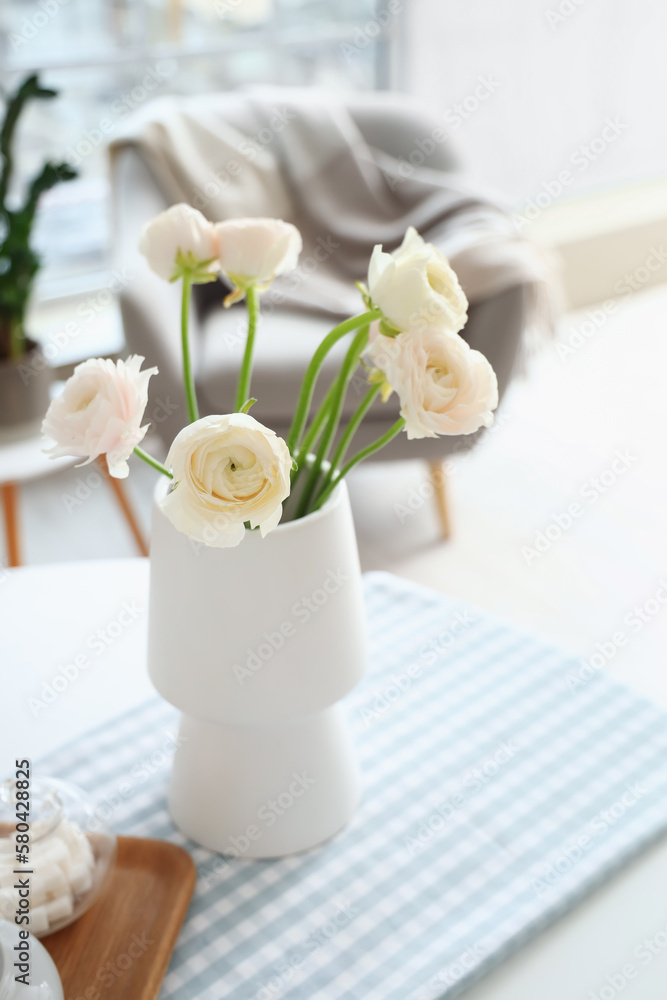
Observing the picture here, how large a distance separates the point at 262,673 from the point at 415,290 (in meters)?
0.26

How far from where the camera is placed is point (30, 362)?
1.75m

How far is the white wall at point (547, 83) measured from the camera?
3.00m

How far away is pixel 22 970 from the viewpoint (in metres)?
0.51

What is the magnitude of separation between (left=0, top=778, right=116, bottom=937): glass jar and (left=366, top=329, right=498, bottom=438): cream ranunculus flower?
0.34 meters

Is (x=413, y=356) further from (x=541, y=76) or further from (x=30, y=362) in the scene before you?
(x=541, y=76)

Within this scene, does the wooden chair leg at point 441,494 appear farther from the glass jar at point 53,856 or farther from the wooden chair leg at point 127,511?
the glass jar at point 53,856

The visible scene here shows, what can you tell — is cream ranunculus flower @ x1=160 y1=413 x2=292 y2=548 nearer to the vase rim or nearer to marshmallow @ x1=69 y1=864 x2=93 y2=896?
the vase rim

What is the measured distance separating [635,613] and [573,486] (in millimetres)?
511

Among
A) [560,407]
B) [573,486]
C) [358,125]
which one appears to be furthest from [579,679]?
[560,407]

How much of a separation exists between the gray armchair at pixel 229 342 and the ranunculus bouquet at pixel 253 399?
1.02 m

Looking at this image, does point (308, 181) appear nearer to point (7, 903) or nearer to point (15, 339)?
point (15, 339)

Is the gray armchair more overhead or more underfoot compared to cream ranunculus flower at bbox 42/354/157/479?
more underfoot

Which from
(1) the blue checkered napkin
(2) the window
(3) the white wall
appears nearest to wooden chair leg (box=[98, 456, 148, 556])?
(2) the window

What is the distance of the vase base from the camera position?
2.24 feet
